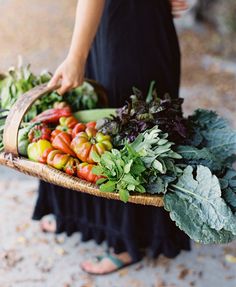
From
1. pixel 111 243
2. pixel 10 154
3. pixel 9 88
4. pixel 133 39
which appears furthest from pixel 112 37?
pixel 111 243

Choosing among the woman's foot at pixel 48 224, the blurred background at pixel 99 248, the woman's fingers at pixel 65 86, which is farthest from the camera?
the woman's foot at pixel 48 224

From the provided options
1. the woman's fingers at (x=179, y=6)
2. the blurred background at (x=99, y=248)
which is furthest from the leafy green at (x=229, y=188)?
the blurred background at (x=99, y=248)

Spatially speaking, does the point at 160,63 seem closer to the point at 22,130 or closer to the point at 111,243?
the point at 22,130

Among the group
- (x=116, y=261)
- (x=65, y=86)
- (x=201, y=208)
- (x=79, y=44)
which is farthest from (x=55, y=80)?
(x=116, y=261)

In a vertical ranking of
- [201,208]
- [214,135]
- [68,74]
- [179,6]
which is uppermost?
[179,6]

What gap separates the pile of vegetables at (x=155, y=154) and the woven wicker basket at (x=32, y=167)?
0.04m

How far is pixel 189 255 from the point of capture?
117 inches

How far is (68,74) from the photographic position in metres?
2.14

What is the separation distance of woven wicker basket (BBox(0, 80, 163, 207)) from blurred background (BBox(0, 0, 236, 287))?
1117 millimetres

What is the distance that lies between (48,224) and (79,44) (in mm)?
1474

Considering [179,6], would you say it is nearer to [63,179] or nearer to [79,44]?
[79,44]

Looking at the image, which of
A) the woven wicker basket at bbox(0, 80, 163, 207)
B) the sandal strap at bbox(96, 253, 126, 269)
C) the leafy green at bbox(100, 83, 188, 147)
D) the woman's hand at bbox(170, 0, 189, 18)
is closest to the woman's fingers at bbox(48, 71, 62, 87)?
the woven wicker basket at bbox(0, 80, 163, 207)

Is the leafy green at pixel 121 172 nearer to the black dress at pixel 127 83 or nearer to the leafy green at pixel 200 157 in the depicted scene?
the leafy green at pixel 200 157

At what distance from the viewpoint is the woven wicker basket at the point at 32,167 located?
1.79 meters
